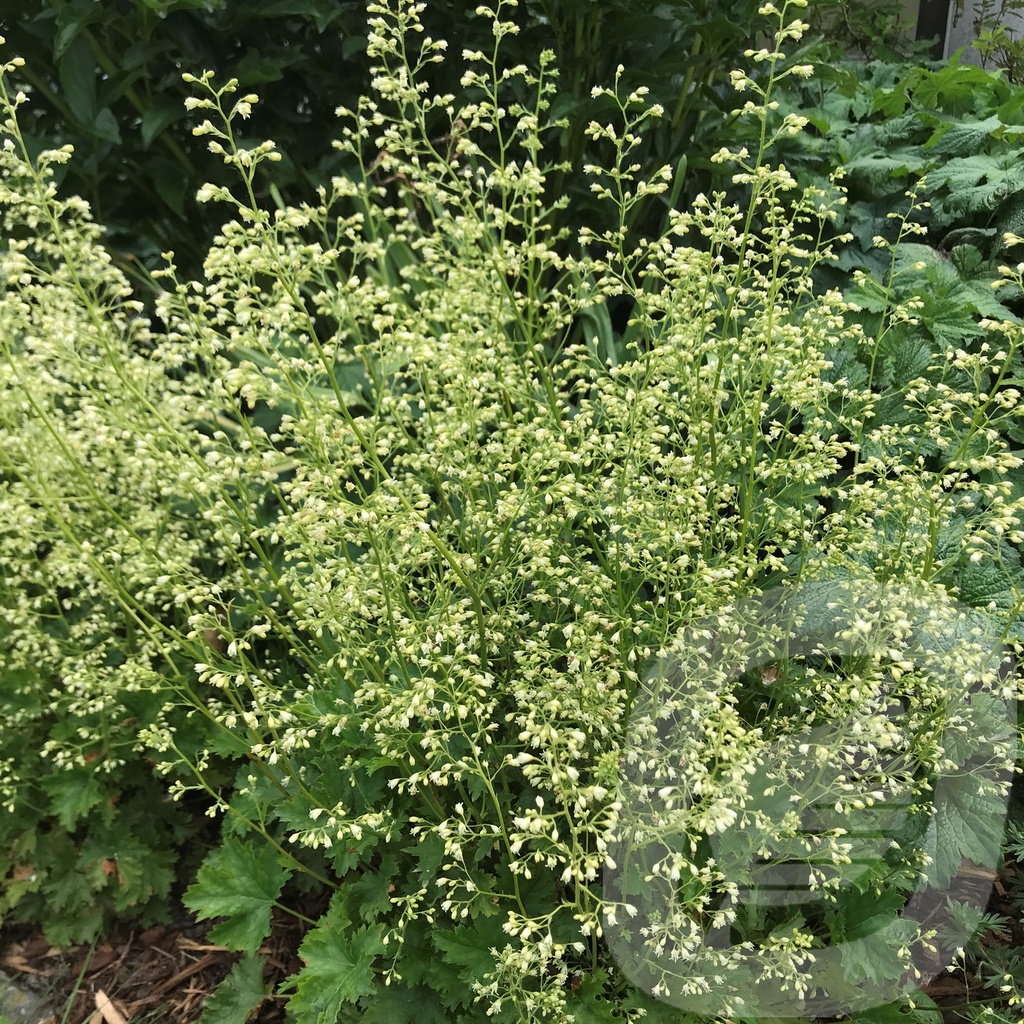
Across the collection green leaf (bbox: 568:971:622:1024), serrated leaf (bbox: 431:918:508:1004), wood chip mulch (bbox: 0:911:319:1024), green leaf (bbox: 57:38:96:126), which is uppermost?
green leaf (bbox: 57:38:96:126)

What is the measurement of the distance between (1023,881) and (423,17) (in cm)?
330

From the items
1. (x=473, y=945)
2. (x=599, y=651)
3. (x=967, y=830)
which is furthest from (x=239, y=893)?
(x=967, y=830)

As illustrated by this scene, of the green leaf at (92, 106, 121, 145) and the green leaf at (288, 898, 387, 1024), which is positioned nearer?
the green leaf at (288, 898, 387, 1024)

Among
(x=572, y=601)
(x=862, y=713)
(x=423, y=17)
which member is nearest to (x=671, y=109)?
(x=423, y=17)

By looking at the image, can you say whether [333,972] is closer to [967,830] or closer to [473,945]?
[473,945]

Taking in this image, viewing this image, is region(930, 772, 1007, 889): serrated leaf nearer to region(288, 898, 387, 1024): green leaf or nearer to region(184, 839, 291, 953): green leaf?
region(288, 898, 387, 1024): green leaf

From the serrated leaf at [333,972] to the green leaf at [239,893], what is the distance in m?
0.21

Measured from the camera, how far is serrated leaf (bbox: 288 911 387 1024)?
1.70m

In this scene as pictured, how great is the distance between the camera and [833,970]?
173cm

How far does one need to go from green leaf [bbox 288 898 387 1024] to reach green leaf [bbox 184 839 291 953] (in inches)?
8.5

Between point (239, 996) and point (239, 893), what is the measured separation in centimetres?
30

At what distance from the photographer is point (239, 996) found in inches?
80.8

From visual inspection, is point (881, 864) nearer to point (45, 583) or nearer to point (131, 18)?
point (45, 583)

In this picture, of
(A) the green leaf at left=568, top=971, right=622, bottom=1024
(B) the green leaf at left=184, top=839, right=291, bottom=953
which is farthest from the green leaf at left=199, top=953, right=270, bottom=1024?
(A) the green leaf at left=568, top=971, right=622, bottom=1024
